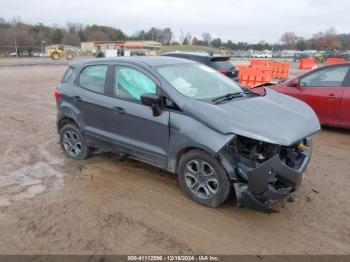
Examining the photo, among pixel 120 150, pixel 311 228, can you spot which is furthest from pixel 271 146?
pixel 120 150

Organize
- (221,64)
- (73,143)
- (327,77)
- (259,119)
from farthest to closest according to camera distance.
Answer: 1. (221,64)
2. (327,77)
3. (73,143)
4. (259,119)

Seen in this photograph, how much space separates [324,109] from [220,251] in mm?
4882

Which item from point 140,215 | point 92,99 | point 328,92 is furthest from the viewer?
point 328,92

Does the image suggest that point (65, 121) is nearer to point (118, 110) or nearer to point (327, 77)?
point (118, 110)

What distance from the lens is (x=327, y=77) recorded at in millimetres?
7148

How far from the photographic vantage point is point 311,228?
3.60 meters

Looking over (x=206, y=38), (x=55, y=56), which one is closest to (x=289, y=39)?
(x=206, y=38)

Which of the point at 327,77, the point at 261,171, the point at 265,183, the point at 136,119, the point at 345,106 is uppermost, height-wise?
the point at 327,77

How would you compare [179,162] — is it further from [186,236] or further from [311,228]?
[311,228]

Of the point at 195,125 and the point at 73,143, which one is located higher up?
the point at 195,125

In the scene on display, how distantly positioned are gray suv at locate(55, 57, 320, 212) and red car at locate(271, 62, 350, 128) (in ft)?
8.67

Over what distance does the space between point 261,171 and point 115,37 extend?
111478 mm

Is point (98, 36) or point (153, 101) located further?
point (98, 36)

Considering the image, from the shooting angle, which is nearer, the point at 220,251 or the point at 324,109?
the point at 220,251
